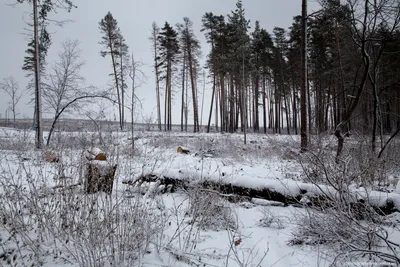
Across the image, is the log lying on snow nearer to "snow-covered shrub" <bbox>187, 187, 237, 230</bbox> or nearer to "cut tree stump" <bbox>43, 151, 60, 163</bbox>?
"snow-covered shrub" <bbox>187, 187, 237, 230</bbox>

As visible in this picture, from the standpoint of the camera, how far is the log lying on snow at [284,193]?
2.74 metres

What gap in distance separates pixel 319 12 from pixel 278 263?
746 cm

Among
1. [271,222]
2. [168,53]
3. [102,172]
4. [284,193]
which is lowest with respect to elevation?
[271,222]

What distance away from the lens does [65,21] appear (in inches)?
364

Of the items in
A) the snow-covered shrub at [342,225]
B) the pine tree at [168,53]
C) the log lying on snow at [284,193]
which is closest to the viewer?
the snow-covered shrub at [342,225]

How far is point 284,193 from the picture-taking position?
349cm

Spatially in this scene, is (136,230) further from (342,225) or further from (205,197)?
(342,225)

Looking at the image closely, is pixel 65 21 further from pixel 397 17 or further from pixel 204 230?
pixel 397 17

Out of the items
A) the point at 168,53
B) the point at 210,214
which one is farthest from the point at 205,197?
the point at 168,53

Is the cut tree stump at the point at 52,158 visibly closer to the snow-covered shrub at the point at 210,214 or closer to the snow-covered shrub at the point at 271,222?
the snow-covered shrub at the point at 210,214

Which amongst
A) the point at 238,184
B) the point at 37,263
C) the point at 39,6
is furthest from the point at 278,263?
the point at 39,6

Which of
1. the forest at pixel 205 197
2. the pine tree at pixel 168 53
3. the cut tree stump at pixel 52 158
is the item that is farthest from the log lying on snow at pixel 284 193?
the pine tree at pixel 168 53

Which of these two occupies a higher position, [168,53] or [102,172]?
[168,53]

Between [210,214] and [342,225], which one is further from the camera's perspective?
[210,214]
